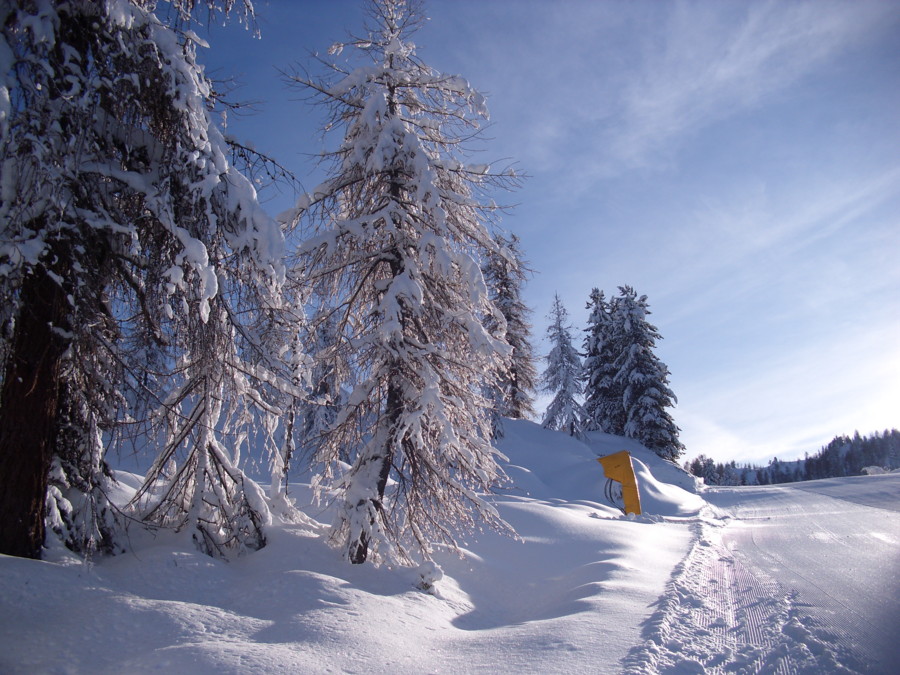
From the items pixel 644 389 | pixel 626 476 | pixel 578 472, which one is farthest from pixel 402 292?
pixel 644 389

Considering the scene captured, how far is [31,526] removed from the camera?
462 centimetres

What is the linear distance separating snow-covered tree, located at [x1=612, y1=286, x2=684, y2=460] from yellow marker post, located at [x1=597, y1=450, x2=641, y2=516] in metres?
18.7

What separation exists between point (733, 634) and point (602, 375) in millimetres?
34282

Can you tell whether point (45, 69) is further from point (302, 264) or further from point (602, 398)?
point (602, 398)

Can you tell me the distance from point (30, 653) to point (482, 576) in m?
6.01

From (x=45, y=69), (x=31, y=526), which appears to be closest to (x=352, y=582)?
(x=31, y=526)

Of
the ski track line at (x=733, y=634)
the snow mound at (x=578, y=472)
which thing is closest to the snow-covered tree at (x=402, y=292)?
the ski track line at (x=733, y=634)

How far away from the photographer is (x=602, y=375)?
124ft

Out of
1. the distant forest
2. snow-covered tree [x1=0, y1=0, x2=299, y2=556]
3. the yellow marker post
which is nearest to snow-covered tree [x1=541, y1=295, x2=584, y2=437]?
the yellow marker post

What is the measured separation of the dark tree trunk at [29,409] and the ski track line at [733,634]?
5.31m

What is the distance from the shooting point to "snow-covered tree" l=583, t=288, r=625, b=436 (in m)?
37.0

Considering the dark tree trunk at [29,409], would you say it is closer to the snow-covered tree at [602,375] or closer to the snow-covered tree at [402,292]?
the snow-covered tree at [402,292]

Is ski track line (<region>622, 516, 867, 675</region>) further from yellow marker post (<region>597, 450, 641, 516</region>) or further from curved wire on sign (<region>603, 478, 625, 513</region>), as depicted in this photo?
curved wire on sign (<region>603, 478, 625, 513</region>)

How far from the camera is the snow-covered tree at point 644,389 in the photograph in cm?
3350
